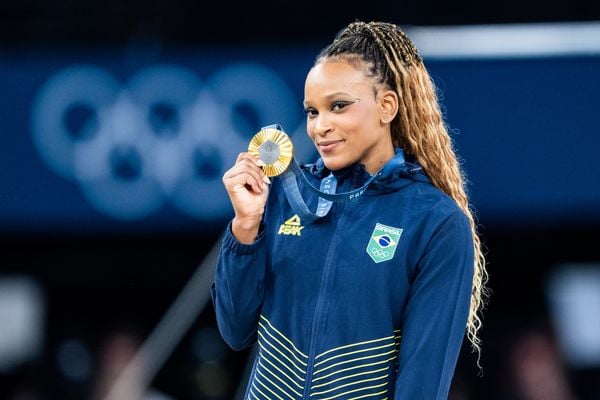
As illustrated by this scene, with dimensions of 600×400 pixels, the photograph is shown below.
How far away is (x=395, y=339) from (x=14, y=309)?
521 centimetres

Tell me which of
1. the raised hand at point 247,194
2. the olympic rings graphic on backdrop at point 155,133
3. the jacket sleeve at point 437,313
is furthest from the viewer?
the olympic rings graphic on backdrop at point 155,133

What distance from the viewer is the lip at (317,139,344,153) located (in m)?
2.65

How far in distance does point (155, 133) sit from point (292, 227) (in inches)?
143

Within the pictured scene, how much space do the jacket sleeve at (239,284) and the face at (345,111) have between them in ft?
0.85

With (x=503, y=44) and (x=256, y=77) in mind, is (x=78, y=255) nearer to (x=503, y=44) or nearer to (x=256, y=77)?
(x=256, y=77)

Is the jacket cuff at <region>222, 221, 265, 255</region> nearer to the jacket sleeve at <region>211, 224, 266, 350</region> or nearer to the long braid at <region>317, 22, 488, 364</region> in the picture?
the jacket sleeve at <region>211, 224, 266, 350</region>

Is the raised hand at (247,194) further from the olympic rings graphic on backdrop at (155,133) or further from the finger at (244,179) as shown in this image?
the olympic rings graphic on backdrop at (155,133)

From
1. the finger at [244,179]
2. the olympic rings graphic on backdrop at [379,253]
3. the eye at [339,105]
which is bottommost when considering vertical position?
the olympic rings graphic on backdrop at [379,253]

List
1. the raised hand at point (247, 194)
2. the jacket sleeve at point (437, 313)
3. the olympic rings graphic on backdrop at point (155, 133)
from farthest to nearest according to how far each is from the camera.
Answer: the olympic rings graphic on backdrop at point (155, 133) → the raised hand at point (247, 194) → the jacket sleeve at point (437, 313)

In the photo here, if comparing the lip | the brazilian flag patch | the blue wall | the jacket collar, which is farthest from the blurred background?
the brazilian flag patch

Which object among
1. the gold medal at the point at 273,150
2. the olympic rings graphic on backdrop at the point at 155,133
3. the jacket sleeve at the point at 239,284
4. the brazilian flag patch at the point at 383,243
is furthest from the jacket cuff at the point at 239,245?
the olympic rings graphic on backdrop at the point at 155,133

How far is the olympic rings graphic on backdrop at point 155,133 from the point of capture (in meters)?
6.18

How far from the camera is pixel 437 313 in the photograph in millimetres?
2480

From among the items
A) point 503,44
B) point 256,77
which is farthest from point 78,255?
point 503,44
